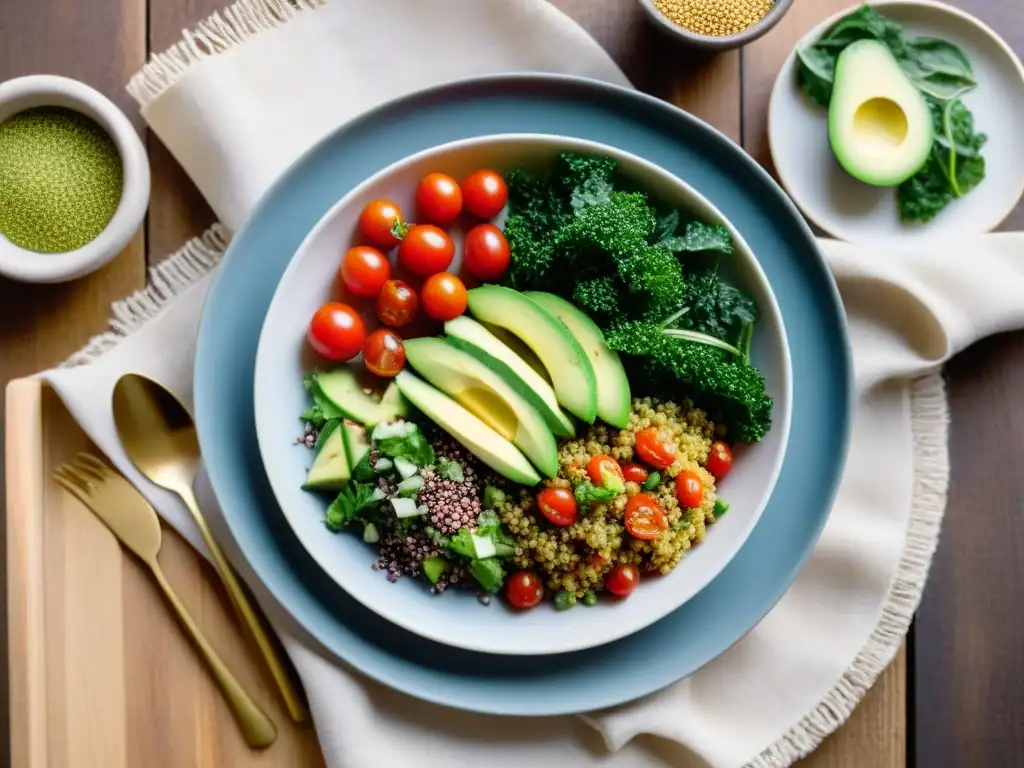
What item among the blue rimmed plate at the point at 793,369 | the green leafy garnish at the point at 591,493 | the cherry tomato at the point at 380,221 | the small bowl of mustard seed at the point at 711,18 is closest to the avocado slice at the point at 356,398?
the blue rimmed plate at the point at 793,369

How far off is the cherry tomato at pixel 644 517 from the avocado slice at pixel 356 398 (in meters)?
0.48

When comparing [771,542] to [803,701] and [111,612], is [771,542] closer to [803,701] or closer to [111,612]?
[803,701]

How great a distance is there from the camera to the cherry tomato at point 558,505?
68.1 inches

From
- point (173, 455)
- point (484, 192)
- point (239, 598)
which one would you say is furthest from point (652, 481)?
point (173, 455)

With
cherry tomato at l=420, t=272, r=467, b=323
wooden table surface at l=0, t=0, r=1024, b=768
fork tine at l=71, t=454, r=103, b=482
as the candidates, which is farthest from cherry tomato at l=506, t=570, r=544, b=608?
fork tine at l=71, t=454, r=103, b=482

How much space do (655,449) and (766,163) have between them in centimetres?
73

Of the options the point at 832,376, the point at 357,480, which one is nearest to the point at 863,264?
the point at 832,376

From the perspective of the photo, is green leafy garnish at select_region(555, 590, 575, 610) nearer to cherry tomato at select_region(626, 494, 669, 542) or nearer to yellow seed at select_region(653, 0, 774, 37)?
cherry tomato at select_region(626, 494, 669, 542)

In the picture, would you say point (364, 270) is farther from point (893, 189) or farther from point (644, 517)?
point (893, 189)

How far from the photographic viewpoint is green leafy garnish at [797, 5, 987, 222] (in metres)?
1.97

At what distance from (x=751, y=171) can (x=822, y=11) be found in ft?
1.59

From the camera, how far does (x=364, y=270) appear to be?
1.83m

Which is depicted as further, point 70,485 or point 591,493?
point 70,485

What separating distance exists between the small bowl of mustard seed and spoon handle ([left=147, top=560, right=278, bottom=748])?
1525 mm
